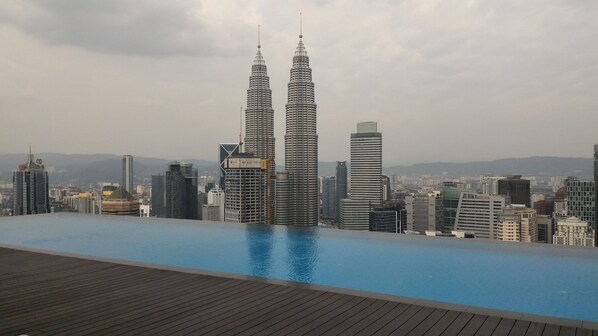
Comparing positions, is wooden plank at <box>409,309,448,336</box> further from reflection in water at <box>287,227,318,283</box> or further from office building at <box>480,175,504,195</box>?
office building at <box>480,175,504,195</box>

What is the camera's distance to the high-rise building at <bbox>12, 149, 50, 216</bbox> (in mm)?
13386

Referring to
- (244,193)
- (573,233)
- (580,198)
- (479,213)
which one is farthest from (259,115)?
(573,233)

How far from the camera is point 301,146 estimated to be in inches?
2475

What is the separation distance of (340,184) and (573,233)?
36943 millimetres

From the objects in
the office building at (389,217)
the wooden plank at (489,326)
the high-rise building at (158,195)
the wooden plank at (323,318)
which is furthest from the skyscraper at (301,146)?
the wooden plank at (489,326)

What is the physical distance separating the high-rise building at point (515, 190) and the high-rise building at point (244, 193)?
1992 centimetres

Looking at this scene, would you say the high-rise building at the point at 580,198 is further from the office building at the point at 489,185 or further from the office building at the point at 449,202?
the office building at the point at 449,202

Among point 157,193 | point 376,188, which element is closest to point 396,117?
point 157,193

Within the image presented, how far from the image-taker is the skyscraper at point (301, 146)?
50.2 m

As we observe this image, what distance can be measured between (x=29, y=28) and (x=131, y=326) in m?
11.7

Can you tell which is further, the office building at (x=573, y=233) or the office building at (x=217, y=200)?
the office building at (x=217, y=200)

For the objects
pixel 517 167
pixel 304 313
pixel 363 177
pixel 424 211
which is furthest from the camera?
pixel 363 177

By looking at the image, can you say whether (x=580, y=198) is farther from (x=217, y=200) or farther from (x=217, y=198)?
(x=217, y=198)

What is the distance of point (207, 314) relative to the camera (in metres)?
2.71
